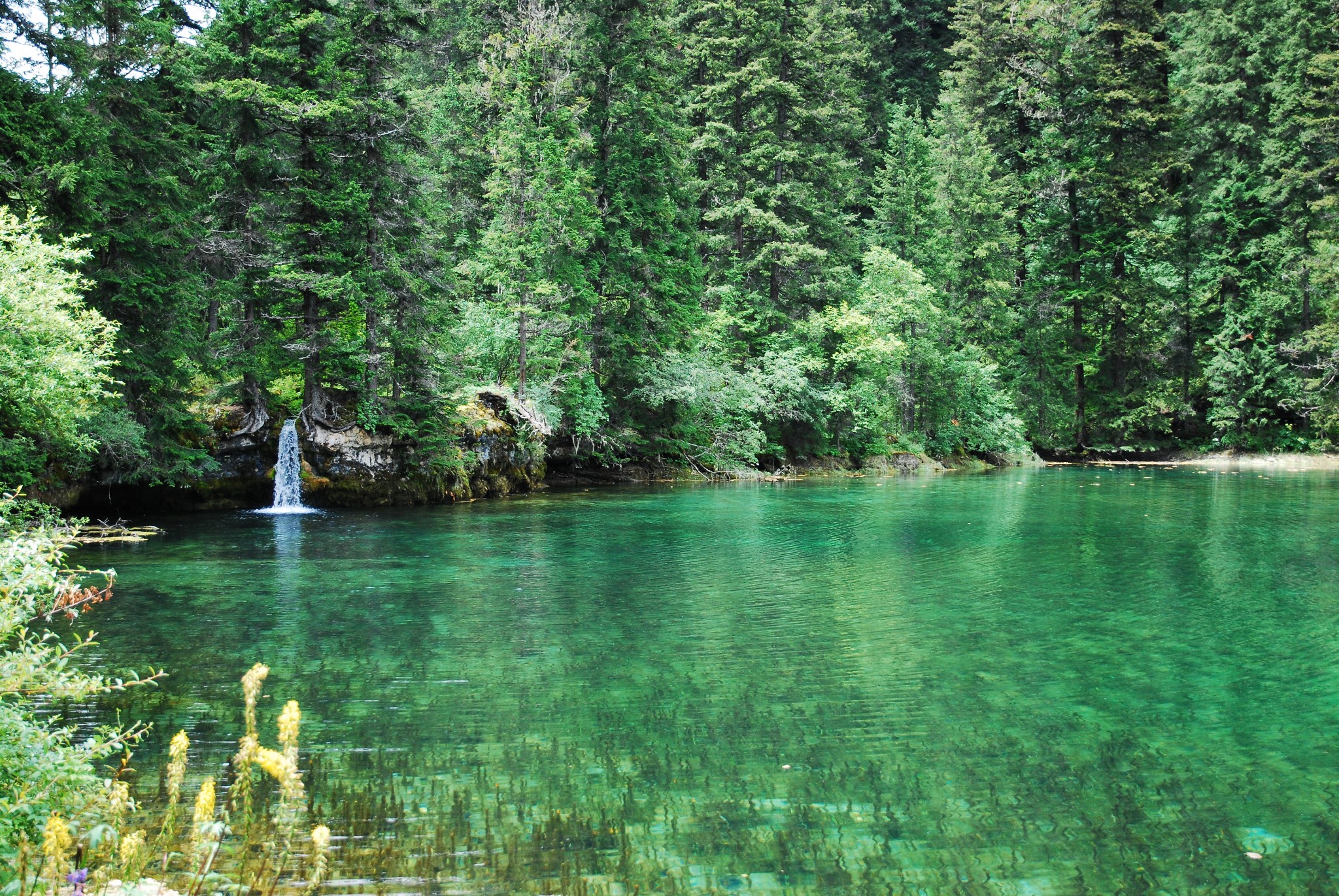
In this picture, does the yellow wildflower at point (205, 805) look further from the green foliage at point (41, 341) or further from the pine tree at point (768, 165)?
the pine tree at point (768, 165)

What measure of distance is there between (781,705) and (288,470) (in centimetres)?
1634

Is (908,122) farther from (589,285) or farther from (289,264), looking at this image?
(289,264)

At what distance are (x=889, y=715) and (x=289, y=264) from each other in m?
17.0

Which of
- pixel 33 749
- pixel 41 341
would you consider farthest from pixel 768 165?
pixel 33 749

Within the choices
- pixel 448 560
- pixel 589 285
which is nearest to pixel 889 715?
pixel 448 560

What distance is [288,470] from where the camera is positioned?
65.5ft

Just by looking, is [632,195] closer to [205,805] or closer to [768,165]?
[768,165]

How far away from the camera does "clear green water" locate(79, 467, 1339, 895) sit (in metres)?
4.36

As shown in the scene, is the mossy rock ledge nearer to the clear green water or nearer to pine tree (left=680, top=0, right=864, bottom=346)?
the clear green water

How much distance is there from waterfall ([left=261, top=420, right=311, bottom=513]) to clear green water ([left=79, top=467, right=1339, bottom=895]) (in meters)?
5.62

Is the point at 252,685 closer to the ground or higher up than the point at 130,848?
higher up

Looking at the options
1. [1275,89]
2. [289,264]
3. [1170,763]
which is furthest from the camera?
[1275,89]

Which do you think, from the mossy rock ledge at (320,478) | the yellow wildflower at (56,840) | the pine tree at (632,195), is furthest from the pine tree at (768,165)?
the yellow wildflower at (56,840)

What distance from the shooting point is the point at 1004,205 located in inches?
1646
